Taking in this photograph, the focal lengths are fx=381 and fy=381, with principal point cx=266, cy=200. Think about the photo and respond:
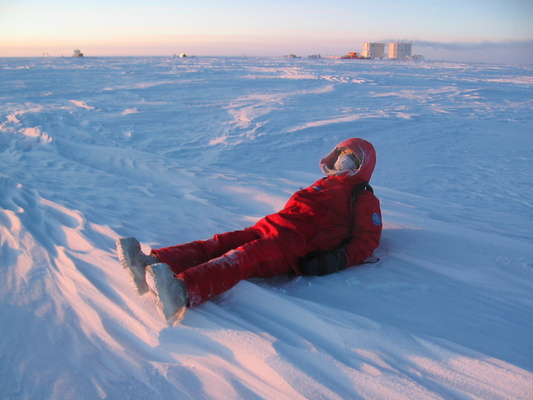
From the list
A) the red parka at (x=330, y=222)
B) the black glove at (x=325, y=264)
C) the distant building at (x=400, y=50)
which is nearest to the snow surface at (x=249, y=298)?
the black glove at (x=325, y=264)

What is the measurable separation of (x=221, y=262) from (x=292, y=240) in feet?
1.77

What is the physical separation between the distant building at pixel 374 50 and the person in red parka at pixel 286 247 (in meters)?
76.6

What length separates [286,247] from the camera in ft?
7.56

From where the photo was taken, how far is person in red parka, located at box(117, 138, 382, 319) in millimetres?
1873

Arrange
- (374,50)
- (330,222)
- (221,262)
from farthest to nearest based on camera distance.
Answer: (374,50), (330,222), (221,262)

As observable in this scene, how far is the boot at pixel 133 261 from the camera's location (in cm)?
192

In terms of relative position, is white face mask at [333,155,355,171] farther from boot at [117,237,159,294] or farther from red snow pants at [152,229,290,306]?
boot at [117,237,159,294]

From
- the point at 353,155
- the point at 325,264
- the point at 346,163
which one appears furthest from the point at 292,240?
the point at 353,155

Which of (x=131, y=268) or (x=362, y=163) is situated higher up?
(x=362, y=163)

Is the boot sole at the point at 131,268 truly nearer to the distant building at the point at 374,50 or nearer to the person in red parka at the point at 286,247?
the person in red parka at the point at 286,247

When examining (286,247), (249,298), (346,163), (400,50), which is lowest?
(249,298)

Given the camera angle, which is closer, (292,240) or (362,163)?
(292,240)

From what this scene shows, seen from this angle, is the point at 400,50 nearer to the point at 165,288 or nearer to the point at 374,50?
the point at 374,50

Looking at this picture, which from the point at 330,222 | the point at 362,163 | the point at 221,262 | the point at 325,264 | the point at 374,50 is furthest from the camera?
the point at 374,50
